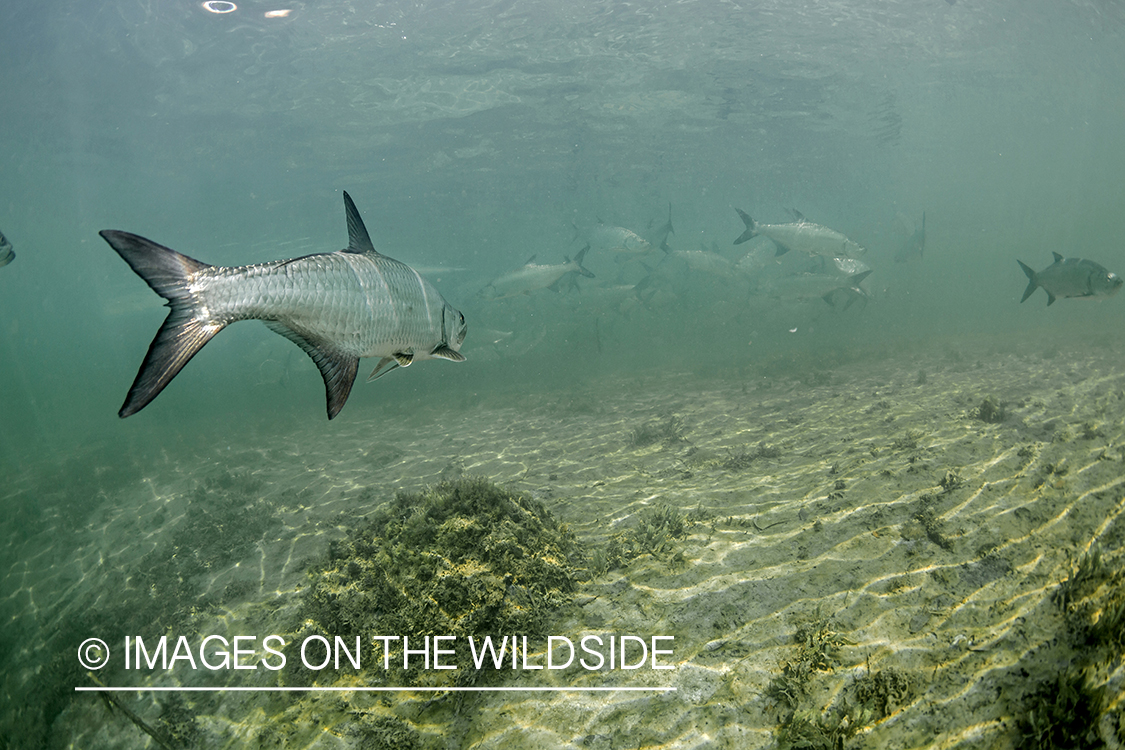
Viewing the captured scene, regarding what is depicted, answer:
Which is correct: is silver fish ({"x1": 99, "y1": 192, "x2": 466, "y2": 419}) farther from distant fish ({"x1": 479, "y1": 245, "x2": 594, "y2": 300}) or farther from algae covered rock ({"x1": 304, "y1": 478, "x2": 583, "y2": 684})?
distant fish ({"x1": 479, "y1": 245, "x2": 594, "y2": 300})

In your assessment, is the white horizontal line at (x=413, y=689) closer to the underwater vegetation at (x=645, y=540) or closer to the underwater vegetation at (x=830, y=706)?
the underwater vegetation at (x=830, y=706)

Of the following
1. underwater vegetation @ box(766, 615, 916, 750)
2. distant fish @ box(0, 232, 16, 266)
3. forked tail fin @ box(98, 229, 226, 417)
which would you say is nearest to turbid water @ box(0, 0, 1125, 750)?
underwater vegetation @ box(766, 615, 916, 750)

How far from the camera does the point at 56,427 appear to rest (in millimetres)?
27609

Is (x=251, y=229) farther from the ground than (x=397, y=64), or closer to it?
closer to it

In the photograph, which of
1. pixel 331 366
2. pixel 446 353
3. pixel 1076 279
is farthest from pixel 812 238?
pixel 331 366

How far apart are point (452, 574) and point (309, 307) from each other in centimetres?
250

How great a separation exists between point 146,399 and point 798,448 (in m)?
7.73

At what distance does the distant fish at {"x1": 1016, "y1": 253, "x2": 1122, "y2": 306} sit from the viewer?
759 cm

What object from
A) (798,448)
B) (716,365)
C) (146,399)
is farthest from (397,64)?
(146,399)

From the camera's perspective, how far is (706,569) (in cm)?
434

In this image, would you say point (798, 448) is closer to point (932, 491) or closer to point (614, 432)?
point (932, 491)

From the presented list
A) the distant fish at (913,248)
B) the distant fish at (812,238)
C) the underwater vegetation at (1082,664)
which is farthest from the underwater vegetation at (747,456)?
the distant fish at (913,248)

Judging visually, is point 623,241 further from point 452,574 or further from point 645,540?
point 452,574

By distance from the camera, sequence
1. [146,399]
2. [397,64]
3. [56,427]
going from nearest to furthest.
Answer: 1. [146,399]
2. [397,64]
3. [56,427]
